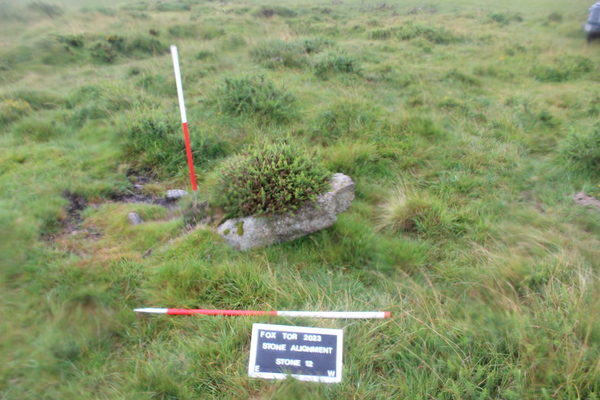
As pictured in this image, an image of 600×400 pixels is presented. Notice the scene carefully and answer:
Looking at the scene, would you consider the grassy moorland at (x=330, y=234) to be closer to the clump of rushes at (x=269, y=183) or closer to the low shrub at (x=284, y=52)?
the low shrub at (x=284, y=52)

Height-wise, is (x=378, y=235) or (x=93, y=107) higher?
(x=93, y=107)

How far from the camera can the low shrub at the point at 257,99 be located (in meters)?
5.94

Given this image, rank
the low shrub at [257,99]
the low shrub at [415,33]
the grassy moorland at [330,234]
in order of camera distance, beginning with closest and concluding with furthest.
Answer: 1. the grassy moorland at [330,234]
2. the low shrub at [257,99]
3. the low shrub at [415,33]

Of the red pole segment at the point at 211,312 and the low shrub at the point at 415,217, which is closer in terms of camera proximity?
the red pole segment at the point at 211,312

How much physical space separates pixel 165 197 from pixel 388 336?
3217mm

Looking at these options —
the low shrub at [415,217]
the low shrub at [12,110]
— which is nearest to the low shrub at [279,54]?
the low shrub at [12,110]

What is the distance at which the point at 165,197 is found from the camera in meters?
4.57

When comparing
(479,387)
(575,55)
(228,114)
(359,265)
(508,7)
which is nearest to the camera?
(479,387)

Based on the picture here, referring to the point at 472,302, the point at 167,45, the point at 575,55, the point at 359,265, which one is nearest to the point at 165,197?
the point at 359,265

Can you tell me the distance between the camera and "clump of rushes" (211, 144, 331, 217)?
3.50 metres

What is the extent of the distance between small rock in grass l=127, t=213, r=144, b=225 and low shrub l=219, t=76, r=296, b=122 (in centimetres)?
259

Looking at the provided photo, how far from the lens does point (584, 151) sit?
4.69 meters

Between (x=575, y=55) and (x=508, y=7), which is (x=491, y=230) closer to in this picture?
(x=575, y=55)

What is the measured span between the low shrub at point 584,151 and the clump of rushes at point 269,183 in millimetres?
3438
